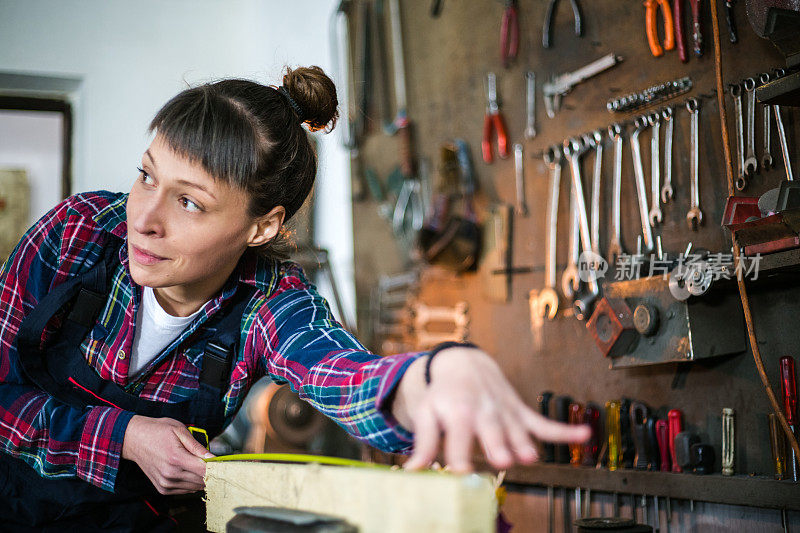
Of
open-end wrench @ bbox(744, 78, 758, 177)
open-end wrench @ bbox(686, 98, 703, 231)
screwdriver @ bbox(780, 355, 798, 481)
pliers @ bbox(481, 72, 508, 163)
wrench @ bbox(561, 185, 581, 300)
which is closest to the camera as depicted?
screwdriver @ bbox(780, 355, 798, 481)

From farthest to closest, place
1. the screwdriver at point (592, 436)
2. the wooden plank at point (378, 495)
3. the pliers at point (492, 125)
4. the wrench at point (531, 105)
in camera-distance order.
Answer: the pliers at point (492, 125) → the wrench at point (531, 105) → the screwdriver at point (592, 436) → the wooden plank at point (378, 495)

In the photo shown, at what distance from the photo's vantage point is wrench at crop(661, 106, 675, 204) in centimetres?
172

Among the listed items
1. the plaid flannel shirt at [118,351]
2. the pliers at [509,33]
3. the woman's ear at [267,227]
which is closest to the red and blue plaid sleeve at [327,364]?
the plaid flannel shirt at [118,351]

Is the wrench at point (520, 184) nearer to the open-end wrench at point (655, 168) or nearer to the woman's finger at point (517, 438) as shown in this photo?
the open-end wrench at point (655, 168)

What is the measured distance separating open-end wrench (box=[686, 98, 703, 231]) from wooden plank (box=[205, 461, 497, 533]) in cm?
117

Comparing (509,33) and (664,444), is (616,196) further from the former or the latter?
(509,33)

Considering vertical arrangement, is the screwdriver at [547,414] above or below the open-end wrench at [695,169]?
below

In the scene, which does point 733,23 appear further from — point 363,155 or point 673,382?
point 363,155

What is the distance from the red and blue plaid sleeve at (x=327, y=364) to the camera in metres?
0.90

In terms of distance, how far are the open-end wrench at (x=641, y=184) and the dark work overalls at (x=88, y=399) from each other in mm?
990

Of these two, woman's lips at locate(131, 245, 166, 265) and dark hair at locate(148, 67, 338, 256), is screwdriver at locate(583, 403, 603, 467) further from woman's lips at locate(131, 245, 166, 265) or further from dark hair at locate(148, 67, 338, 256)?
woman's lips at locate(131, 245, 166, 265)

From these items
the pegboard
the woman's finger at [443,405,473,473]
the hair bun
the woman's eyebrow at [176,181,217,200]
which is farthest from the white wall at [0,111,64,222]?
the woman's finger at [443,405,473,473]

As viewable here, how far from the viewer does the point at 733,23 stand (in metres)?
1.59

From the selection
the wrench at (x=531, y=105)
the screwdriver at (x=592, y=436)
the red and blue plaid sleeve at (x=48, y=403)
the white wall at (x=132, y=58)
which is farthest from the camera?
the white wall at (x=132, y=58)
